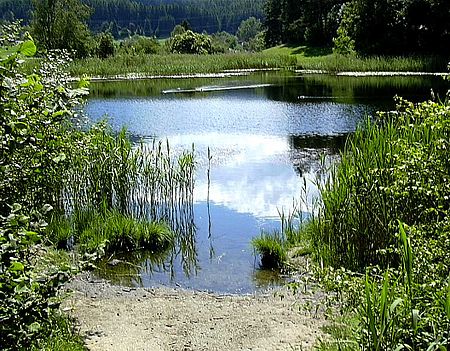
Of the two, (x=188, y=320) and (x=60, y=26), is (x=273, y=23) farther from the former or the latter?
(x=188, y=320)

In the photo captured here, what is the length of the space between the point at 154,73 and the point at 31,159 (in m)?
35.4

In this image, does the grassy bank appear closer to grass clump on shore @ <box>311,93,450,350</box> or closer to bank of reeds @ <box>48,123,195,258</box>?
bank of reeds @ <box>48,123,195,258</box>

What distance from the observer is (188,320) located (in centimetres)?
591

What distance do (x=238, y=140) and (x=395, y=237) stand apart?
11.2 m

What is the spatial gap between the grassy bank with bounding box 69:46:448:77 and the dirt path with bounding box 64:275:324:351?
2986 centimetres

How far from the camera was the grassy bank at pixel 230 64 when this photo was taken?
114 ft

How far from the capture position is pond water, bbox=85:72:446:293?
7.77m

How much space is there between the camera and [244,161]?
13.5 m

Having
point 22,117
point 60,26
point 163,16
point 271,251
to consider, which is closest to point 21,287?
point 22,117

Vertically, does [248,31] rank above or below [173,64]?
above

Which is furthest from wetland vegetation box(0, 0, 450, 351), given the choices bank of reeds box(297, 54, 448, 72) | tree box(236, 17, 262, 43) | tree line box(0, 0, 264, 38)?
tree line box(0, 0, 264, 38)

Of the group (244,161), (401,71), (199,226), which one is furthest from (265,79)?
(199,226)

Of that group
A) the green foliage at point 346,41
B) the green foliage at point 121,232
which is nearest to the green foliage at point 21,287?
the green foliage at point 121,232

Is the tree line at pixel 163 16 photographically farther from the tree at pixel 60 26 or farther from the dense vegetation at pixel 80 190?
the dense vegetation at pixel 80 190
